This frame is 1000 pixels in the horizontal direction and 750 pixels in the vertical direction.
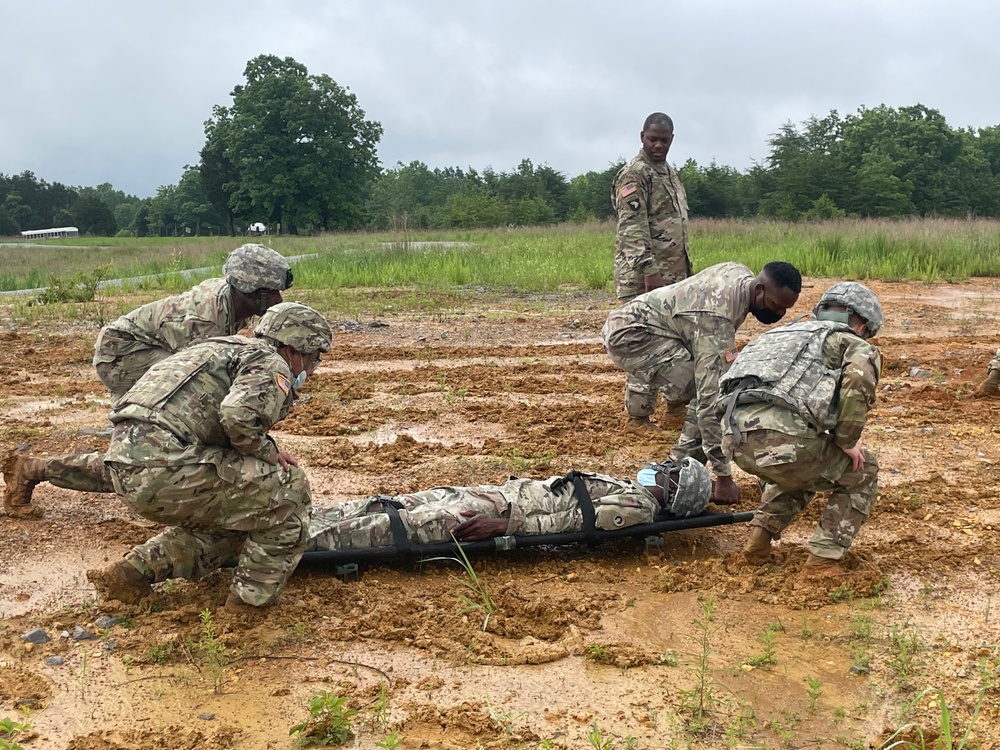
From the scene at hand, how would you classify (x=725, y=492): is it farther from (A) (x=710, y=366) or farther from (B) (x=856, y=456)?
(B) (x=856, y=456)

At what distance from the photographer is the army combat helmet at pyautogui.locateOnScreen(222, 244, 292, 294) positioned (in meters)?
4.61

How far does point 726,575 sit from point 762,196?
36.6 meters

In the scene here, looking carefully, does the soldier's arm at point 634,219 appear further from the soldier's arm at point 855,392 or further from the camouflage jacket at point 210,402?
the camouflage jacket at point 210,402

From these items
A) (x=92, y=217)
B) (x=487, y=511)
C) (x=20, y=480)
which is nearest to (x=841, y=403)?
(x=487, y=511)

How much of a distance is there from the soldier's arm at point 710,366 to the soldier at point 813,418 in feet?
2.32

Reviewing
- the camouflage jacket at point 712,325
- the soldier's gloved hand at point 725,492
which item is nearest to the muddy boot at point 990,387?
the camouflage jacket at point 712,325

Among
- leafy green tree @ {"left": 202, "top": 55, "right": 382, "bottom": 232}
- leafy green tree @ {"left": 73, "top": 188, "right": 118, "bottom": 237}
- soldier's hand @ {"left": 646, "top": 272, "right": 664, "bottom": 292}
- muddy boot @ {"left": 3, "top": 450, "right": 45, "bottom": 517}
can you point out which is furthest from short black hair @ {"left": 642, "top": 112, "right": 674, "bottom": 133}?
leafy green tree @ {"left": 73, "top": 188, "right": 118, "bottom": 237}

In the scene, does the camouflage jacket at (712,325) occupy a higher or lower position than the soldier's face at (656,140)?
lower

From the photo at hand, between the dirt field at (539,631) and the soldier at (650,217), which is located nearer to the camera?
the dirt field at (539,631)

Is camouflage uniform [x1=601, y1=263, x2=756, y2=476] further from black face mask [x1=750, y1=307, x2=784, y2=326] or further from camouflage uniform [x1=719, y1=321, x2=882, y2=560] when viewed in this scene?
camouflage uniform [x1=719, y1=321, x2=882, y2=560]

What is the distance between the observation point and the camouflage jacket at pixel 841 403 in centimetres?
381

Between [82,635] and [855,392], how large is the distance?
3059 mm

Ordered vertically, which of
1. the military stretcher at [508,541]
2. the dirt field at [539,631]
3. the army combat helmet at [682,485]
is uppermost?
the army combat helmet at [682,485]

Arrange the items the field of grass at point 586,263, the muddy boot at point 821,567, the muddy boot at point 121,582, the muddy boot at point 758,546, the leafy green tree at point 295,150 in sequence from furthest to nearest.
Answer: the leafy green tree at point 295,150, the field of grass at point 586,263, the muddy boot at point 758,546, the muddy boot at point 821,567, the muddy boot at point 121,582
